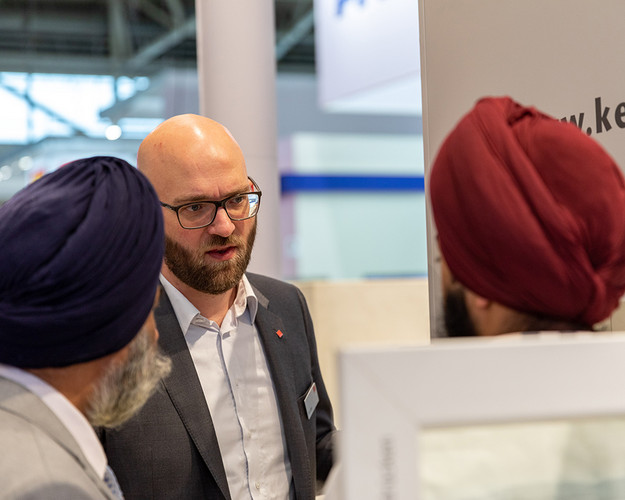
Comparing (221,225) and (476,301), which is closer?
(476,301)

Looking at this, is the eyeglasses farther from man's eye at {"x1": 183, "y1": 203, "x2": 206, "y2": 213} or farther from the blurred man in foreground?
the blurred man in foreground

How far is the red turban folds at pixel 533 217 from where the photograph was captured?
823 millimetres

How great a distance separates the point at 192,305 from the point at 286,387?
0.36 m

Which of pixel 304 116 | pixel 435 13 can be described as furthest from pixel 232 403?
pixel 304 116

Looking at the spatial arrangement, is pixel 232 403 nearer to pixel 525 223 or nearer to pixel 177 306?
pixel 177 306

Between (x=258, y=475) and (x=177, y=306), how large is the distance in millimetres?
525

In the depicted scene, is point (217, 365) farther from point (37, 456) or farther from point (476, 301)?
point (476, 301)

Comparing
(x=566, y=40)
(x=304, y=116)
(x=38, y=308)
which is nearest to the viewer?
(x=38, y=308)

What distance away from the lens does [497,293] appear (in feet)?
2.82

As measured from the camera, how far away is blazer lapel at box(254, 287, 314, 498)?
2.00m

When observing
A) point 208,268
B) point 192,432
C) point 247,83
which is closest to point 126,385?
point 192,432

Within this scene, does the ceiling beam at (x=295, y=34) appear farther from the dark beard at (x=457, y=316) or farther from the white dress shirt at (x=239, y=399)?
the dark beard at (x=457, y=316)

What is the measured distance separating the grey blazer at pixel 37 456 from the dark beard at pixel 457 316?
57 centimetres

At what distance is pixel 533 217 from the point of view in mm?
824
